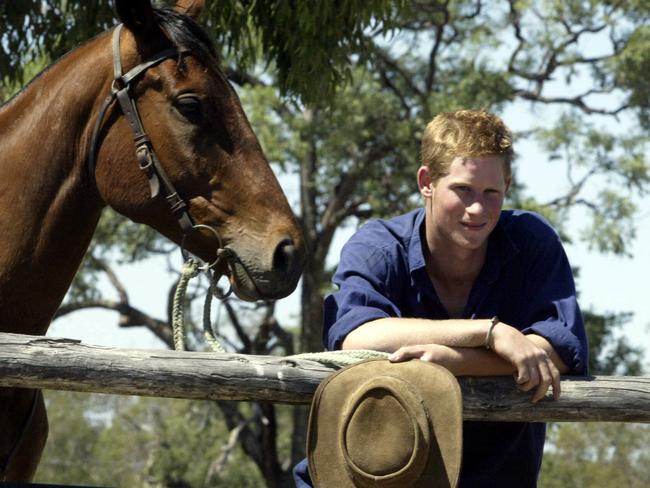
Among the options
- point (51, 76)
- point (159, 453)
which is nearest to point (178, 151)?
point (51, 76)

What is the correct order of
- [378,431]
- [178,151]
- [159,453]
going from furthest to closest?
[159,453] → [178,151] → [378,431]

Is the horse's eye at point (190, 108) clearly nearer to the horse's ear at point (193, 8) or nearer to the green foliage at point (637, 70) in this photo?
the horse's ear at point (193, 8)

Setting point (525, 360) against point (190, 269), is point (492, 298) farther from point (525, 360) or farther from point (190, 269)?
point (190, 269)

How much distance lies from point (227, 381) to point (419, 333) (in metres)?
0.53

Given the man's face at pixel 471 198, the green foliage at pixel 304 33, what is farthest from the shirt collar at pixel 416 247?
the green foliage at pixel 304 33

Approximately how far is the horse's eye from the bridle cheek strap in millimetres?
145

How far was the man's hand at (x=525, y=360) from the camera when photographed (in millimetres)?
2936

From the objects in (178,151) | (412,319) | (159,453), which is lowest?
(159,453)

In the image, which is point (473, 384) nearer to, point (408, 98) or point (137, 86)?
point (137, 86)

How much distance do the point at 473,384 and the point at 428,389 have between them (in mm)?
273

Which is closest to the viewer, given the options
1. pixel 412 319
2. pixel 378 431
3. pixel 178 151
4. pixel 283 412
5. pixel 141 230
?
pixel 378 431

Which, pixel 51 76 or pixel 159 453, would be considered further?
pixel 159 453

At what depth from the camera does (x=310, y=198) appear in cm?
1834

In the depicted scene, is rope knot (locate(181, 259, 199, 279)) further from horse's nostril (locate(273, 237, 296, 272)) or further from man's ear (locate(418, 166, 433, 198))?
man's ear (locate(418, 166, 433, 198))
